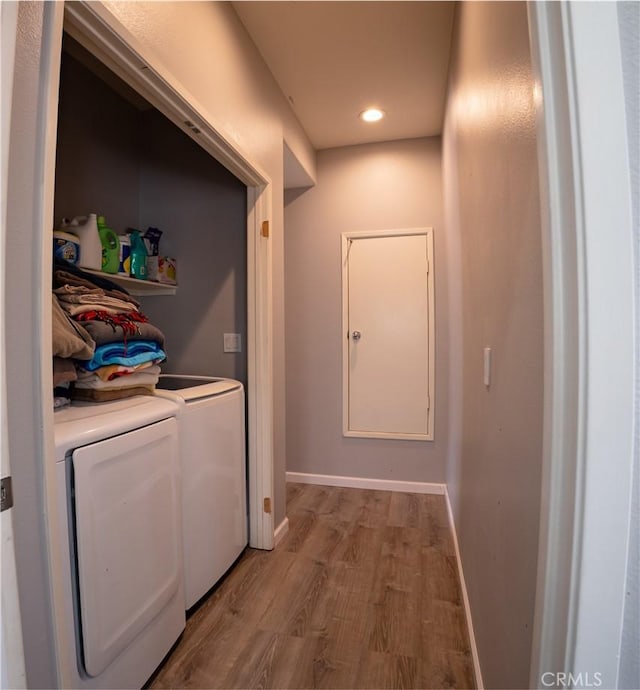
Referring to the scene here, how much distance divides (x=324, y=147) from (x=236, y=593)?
10.1 ft

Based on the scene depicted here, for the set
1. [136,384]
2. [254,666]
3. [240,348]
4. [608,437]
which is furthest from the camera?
[240,348]

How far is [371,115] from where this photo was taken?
2459 mm

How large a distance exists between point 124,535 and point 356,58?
2.48m

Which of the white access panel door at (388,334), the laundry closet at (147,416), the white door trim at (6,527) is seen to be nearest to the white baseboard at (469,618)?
the white access panel door at (388,334)

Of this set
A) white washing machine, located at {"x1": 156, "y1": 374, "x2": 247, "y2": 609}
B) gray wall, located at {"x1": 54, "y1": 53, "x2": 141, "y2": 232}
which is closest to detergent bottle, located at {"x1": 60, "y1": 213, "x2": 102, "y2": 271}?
gray wall, located at {"x1": 54, "y1": 53, "x2": 141, "y2": 232}

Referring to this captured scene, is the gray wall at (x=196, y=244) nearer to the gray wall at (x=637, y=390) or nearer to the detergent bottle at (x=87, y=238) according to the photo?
the detergent bottle at (x=87, y=238)

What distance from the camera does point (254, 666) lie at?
4.18 feet

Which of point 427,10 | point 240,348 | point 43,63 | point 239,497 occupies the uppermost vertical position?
point 427,10

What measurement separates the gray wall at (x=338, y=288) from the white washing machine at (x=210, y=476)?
1084 millimetres

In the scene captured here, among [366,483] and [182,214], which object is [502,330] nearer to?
[182,214]

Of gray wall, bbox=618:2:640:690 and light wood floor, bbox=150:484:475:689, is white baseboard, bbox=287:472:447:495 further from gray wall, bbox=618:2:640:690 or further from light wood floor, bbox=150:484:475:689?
gray wall, bbox=618:2:640:690

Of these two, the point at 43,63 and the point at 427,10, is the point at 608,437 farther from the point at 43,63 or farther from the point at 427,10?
the point at 427,10

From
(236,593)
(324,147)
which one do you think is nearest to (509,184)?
(236,593)

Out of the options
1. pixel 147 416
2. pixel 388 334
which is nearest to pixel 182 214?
pixel 147 416
